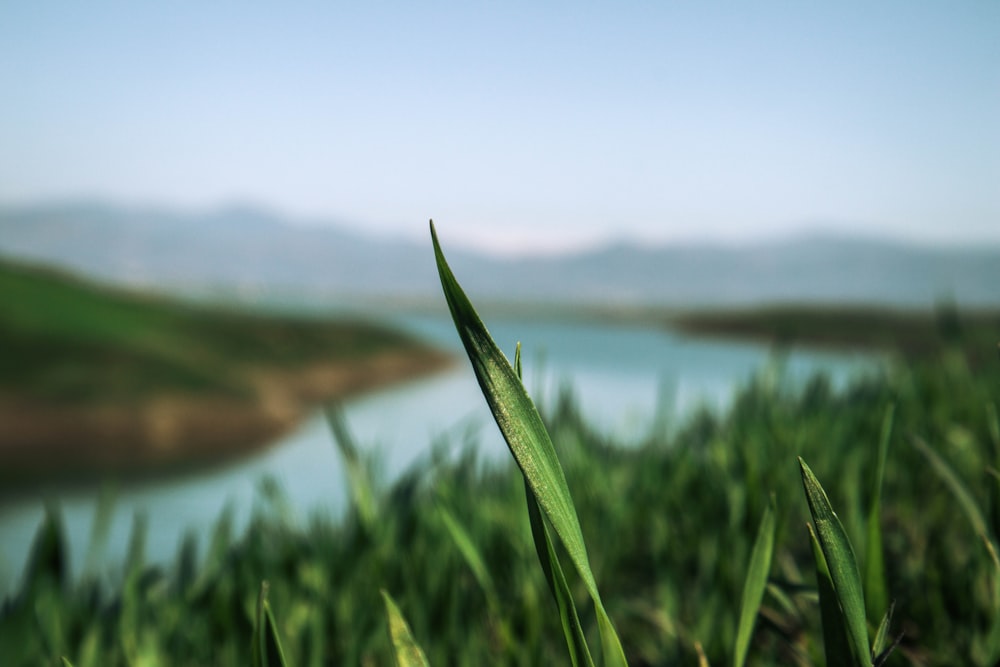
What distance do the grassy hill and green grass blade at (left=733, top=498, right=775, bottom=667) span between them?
17.0ft

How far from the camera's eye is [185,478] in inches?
218

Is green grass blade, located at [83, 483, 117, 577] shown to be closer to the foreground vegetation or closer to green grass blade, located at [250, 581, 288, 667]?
the foreground vegetation

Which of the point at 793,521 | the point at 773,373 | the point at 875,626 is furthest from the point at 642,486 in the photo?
the point at 875,626

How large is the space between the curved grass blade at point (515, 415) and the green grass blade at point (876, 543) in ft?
0.65

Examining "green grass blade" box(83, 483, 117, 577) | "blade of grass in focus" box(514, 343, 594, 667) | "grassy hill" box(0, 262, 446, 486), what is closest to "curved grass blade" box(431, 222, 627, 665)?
"blade of grass in focus" box(514, 343, 594, 667)

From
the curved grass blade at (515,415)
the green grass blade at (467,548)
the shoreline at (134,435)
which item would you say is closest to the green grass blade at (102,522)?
A: the green grass blade at (467,548)

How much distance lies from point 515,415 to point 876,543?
26 centimetres

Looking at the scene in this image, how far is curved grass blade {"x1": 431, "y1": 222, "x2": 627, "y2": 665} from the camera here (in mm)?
240

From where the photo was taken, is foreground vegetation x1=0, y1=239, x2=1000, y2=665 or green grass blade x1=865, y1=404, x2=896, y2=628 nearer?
green grass blade x1=865, y1=404, x2=896, y2=628

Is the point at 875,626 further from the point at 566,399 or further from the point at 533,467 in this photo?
the point at 566,399

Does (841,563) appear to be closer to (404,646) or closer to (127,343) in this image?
(404,646)

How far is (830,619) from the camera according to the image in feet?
1.05

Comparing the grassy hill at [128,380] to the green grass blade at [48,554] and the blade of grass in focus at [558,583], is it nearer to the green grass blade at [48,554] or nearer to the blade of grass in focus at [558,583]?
the green grass blade at [48,554]

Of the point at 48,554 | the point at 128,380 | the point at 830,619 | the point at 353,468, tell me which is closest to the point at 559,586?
the point at 830,619
